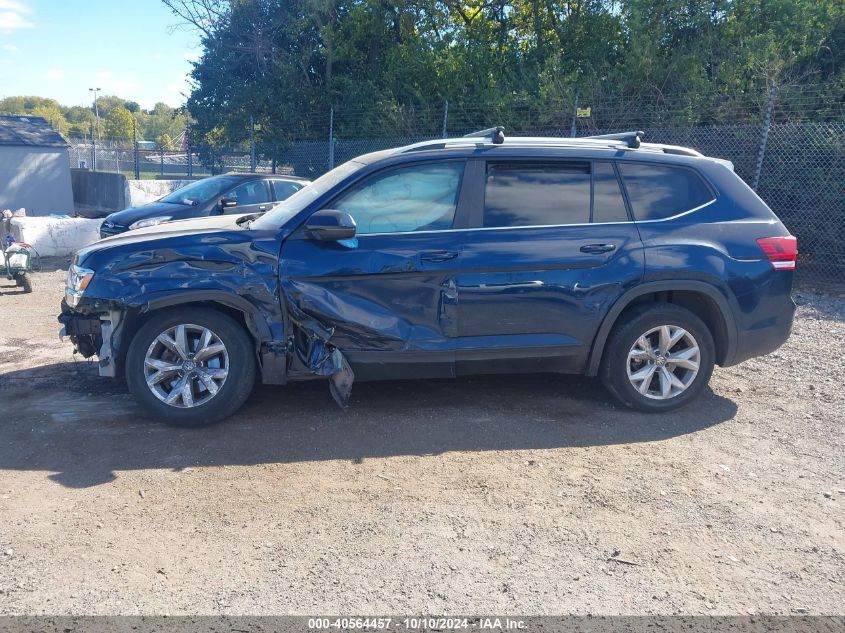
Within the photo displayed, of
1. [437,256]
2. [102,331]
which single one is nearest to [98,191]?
[102,331]

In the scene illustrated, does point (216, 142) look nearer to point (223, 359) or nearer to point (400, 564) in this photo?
point (223, 359)

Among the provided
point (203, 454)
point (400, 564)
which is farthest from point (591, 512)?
point (203, 454)

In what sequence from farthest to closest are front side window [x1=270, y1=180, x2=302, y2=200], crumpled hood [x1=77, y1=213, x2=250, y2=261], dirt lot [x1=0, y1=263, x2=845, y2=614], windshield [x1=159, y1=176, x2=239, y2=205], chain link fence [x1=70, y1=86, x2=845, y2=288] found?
front side window [x1=270, y1=180, x2=302, y2=200] < windshield [x1=159, y1=176, x2=239, y2=205] < chain link fence [x1=70, y1=86, x2=845, y2=288] < crumpled hood [x1=77, y1=213, x2=250, y2=261] < dirt lot [x1=0, y1=263, x2=845, y2=614]

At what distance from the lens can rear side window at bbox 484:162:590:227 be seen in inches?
202

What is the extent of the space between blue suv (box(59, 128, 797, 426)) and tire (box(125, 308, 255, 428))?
0.01 meters

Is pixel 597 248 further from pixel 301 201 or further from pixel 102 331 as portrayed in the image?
pixel 102 331

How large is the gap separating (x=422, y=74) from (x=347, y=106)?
219 cm

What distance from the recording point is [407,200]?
5.12 metres

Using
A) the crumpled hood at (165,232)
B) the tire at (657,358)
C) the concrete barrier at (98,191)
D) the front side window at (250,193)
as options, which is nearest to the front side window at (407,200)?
the crumpled hood at (165,232)

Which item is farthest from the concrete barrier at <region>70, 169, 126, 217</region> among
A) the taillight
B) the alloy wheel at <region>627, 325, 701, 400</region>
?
the taillight

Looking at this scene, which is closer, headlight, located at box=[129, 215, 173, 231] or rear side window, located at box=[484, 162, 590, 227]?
rear side window, located at box=[484, 162, 590, 227]

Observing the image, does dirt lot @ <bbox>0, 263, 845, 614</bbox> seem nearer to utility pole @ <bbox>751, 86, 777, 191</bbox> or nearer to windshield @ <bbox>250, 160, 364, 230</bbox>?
windshield @ <bbox>250, 160, 364, 230</bbox>

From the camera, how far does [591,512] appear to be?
155 inches

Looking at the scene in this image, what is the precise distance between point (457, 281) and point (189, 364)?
192cm
